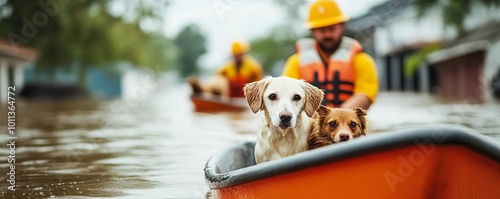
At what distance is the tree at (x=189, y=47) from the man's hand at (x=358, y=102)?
10125 centimetres

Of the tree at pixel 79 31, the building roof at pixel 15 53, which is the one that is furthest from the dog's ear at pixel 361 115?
the tree at pixel 79 31

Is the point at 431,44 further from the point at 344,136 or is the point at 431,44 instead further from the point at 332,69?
the point at 344,136

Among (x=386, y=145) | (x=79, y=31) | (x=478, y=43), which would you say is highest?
(x=79, y=31)

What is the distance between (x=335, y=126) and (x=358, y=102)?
1520 millimetres

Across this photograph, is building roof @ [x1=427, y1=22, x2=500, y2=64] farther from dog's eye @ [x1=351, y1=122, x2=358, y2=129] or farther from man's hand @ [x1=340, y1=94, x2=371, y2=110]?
dog's eye @ [x1=351, y1=122, x2=358, y2=129]

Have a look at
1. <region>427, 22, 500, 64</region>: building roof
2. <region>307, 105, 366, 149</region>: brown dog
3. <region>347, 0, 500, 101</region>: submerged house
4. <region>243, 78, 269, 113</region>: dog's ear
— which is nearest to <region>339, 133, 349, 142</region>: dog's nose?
<region>307, 105, 366, 149</region>: brown dog

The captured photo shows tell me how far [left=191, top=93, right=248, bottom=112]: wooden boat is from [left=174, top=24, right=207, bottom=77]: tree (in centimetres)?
8884

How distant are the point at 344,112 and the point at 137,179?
262 cm

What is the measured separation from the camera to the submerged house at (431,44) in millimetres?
23859

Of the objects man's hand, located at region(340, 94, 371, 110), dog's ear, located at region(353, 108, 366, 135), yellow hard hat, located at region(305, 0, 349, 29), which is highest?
yellow hard hat, located at region(305, 0, 349, 29)

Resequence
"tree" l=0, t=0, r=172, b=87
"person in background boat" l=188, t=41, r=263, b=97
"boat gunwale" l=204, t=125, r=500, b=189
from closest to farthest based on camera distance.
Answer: "boat gunwale" l=204, t=125, r=500, b=189, "person in background boat" l=188, t=41, r=263, b=97, "tree" l=0, t=0, r=172, b=87

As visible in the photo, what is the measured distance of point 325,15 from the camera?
503cm

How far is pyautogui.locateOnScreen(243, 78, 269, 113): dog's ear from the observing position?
141 inches

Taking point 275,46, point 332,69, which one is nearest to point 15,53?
point 332,69
